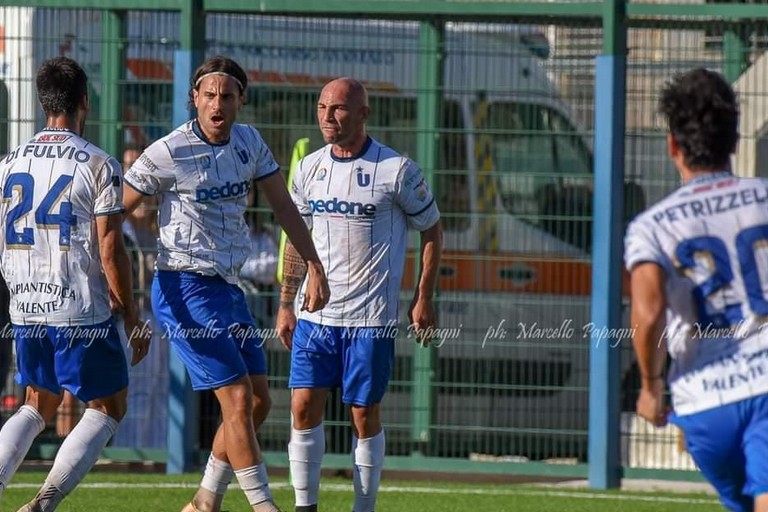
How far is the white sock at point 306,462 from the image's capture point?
7207 mm

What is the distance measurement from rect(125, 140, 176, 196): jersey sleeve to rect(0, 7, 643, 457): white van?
325cm

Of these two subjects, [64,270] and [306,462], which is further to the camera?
[306,462]

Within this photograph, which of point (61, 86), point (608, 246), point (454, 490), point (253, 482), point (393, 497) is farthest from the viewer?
point (608, 246)

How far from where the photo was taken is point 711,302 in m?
4.68

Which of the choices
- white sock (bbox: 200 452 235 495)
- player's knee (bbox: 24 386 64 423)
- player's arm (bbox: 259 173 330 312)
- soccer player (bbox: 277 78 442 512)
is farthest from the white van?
player's knee (bbox: 24 386 64 423)

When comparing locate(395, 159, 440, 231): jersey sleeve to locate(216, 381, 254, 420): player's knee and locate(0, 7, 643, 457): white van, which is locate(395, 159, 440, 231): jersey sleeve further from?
Result: locate(0, 7, 643, 457): white van

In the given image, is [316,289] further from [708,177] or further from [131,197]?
[708,177]

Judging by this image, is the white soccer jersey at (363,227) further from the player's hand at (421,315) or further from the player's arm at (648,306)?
the player's arm at (648,306)

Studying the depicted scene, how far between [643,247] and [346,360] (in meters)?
2.82

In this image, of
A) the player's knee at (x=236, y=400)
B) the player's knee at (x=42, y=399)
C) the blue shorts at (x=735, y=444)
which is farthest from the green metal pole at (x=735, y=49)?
the blue shorts at (x=735, y=444)

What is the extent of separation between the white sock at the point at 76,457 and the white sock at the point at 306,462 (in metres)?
0.89

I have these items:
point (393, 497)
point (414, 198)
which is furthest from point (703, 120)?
point (393, 497)

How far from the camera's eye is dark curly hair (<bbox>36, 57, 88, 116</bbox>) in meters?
6.65

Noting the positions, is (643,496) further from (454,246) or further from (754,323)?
(754,323)
